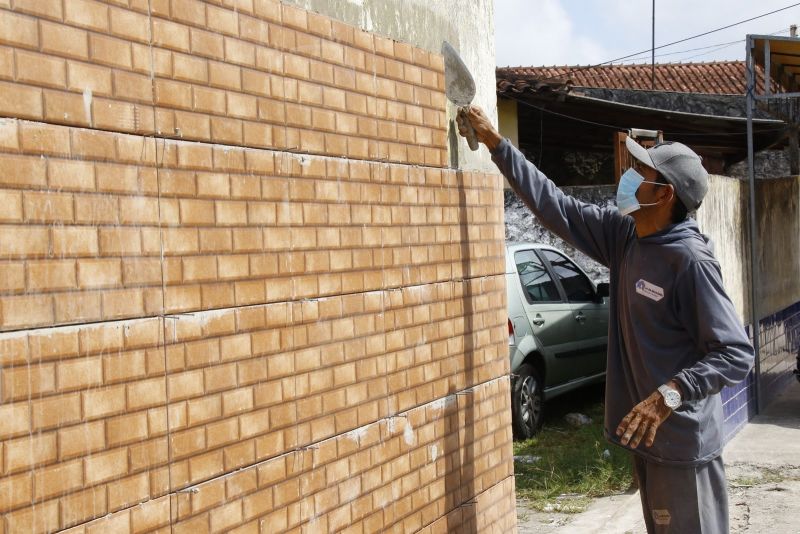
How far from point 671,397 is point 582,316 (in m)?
6.52

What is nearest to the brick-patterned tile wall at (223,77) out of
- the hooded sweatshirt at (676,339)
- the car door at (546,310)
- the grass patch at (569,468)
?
the hooded sweatshirt at (676,339)

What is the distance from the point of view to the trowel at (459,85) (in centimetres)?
449

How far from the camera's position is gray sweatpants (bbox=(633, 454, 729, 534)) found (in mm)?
3850

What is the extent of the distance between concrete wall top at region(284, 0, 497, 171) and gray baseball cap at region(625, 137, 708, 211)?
900 millimetres

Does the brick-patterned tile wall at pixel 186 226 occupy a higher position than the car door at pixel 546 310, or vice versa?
the brick-patterned tile wall at pixel 186 226

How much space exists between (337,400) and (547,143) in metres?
14.6

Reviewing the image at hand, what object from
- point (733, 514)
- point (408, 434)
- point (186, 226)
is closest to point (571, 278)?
point (733, 514)

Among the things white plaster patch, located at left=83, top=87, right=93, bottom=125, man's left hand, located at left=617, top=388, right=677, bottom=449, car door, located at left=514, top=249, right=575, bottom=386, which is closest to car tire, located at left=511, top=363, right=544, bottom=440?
car door, located at left=514, top=249, right=575, bottom=386

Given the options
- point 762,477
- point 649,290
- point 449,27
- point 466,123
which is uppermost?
point 449,27

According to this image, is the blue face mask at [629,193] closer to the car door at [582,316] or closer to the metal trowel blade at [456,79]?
the metal trowel blade at [456,79]

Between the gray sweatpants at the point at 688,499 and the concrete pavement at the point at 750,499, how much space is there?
2285mm

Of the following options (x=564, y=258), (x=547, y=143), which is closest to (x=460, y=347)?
(x=564, y=258)

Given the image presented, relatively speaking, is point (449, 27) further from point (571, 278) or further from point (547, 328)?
point (571, 278)

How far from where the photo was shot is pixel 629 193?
407 cm
